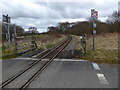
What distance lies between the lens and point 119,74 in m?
5.20

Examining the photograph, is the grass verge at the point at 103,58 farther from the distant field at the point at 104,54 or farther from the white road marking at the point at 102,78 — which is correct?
the white road marking at the point at 102,78

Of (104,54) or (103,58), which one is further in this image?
(104,54)

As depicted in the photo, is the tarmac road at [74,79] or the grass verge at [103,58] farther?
the grass verge at [103,58]

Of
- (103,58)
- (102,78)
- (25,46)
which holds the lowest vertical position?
(102,78)

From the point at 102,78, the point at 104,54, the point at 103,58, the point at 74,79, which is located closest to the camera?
the point at 74,79

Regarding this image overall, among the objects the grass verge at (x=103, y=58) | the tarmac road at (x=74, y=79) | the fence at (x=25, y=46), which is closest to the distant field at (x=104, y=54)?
the grass verge at (x=103, y=58)

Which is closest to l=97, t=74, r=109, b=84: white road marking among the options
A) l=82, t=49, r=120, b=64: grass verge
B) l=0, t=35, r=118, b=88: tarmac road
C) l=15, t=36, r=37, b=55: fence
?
l=0, t=35, r=118, b=88: tarmac road

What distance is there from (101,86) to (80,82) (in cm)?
61

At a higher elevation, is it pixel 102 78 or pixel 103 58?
pixel 103 58

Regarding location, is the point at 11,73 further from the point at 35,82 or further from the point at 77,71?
the point at 77,71

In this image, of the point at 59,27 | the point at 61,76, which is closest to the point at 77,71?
the point at 61,76

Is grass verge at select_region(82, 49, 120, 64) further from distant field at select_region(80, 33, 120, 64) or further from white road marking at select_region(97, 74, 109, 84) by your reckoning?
white road marking at select_region(97, 74, 109, 84)

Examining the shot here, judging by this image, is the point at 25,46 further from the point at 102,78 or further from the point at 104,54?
the point at 102,78

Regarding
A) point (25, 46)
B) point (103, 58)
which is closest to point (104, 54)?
point (103, 58)
